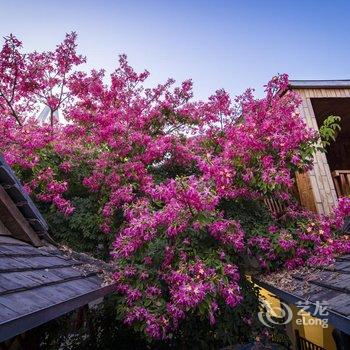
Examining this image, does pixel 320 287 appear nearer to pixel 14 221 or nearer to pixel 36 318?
pixel 36 318

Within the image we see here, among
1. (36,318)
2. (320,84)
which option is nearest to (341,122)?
(320,84)

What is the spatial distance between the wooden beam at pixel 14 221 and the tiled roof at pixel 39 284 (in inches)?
6.1

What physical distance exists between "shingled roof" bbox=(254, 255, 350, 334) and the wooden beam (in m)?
3.83

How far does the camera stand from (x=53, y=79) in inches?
399

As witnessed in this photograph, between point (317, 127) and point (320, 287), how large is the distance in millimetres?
4968

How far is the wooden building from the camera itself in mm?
7324

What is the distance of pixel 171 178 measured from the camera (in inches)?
268

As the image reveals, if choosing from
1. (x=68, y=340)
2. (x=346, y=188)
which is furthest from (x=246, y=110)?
(x=68, y=340)

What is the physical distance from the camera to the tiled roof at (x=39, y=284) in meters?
2.31

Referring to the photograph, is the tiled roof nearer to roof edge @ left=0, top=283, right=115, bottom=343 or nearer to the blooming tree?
roof edge @ left=0, top=283, right=115, bottom=343

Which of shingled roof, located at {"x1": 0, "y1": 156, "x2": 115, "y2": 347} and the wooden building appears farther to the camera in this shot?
the wooden building

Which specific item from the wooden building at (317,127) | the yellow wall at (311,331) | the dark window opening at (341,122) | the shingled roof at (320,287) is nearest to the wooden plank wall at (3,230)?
the shingled roof at (320,287)

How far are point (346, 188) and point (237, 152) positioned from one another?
11.5 ft

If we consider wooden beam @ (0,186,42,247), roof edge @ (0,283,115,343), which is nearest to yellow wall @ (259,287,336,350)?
wooden beam @ (0,186,42,247)
